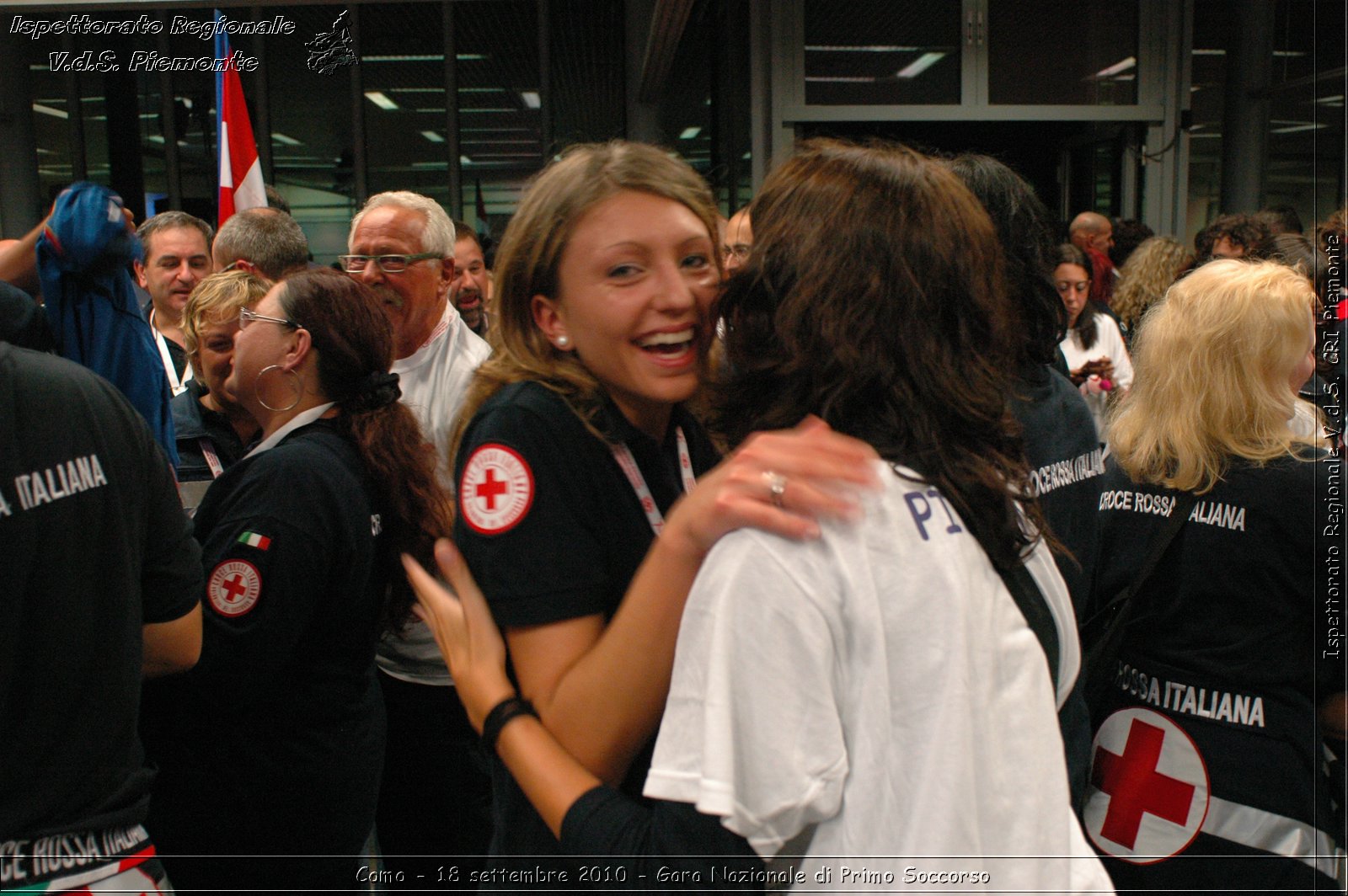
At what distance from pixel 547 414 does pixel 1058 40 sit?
6.79 meters

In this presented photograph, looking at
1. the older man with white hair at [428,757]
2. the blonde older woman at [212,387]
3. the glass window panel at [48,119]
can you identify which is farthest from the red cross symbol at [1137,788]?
the glass window panel at [48,119]

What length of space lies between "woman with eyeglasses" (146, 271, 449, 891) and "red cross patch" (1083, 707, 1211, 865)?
152cm

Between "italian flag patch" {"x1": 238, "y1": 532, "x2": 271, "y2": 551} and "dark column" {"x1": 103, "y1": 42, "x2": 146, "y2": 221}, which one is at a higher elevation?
"dark column" {"x1": 103, "y1": 42, "x2": 146, "y2": 221}

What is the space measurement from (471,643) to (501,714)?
3.8 inches

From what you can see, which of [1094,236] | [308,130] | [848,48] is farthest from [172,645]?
[308,130]

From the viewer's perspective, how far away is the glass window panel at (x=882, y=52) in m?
6.59

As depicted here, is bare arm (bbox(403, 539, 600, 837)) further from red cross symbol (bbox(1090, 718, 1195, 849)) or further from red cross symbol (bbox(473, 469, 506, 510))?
red cross symbol (bbox(1090, 718, 1195, 849))

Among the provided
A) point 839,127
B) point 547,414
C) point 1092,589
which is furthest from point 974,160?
point 839,127

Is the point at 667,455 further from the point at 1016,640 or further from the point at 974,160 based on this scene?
the point at 974,160

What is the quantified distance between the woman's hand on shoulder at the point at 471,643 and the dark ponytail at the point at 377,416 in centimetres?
94

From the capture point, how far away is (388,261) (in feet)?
10.1

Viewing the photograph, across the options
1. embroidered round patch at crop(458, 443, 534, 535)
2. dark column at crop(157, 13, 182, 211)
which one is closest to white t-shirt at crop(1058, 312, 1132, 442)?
embroidered round patch at crop(458, 443, 534, 535)

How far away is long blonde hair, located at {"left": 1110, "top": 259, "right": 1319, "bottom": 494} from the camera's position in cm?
201

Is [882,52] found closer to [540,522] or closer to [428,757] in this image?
[428,757]
